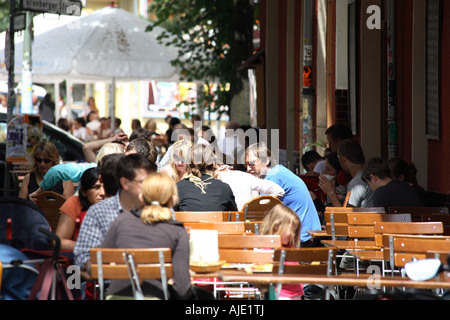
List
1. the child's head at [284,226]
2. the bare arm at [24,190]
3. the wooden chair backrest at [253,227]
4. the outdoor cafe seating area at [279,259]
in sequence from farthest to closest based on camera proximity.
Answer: the bare arm at [24,190], the wooden chair backrest at [253,227], the child's head at [284,226], the outdoor cafe seating area at [279,259]

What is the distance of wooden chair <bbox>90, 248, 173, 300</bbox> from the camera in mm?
5773

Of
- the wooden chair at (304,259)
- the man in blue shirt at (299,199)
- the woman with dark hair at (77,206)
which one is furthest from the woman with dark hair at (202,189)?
the wooden chair at (304,259)

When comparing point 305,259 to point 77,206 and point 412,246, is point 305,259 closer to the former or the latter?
point 412,246

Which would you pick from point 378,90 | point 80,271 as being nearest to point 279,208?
point 80,271

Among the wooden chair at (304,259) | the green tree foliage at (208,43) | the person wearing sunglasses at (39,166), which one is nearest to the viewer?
the wooden chair at (304,259)

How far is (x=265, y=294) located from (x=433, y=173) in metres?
5.37

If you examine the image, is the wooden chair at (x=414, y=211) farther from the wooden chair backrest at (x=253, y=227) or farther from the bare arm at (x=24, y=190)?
the bare arm at (x=24, y=190)

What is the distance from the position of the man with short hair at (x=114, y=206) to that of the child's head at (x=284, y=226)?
1.06m

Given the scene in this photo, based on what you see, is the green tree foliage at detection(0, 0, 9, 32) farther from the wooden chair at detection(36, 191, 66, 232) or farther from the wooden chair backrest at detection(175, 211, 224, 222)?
the wooden chair backrest at detection(175, 211, 224, 222)

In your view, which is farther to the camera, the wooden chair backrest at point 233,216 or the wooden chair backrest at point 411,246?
the wooden chair backrest at point 233,216

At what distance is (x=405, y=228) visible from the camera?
24.6ft

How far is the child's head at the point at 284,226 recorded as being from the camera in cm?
688

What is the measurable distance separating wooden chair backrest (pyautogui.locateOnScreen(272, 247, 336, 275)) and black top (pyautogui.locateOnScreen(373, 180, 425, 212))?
270 cm
